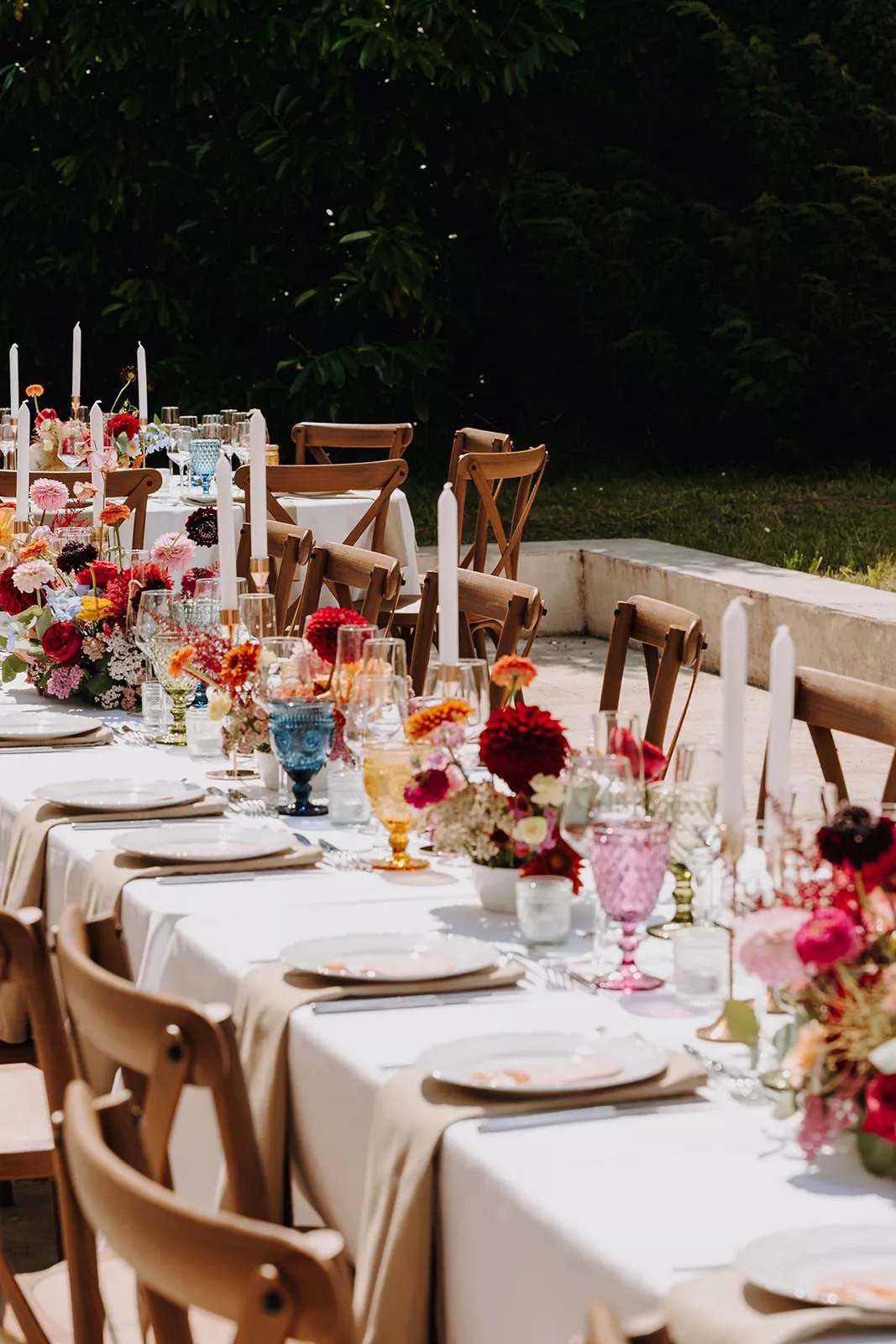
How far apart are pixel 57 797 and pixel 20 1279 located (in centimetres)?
95

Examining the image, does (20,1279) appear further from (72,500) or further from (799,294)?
(799,294)

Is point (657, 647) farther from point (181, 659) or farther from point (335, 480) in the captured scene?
point (335, 480)

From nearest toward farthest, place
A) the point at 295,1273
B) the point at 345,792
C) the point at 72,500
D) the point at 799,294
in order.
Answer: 1. the point at 295,1273
2. the point at 345,792
3. the point at 72,500
4. the point at 799,294

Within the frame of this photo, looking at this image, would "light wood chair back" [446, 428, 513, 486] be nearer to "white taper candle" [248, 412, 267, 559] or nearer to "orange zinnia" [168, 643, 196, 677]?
"white taper candle" [248, 412, 267, 559]

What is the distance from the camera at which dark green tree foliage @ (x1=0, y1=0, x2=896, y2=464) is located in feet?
40.2

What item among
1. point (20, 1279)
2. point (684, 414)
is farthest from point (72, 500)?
point (684, 414)

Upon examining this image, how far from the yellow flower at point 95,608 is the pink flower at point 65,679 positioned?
0.42 ft

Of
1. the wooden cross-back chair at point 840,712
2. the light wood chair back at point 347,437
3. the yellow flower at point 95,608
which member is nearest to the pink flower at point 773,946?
the wooden cross-back chair at point 840,712

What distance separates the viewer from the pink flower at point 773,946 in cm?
167

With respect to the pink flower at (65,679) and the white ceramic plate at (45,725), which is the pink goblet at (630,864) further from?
the pink flower at (65,679)

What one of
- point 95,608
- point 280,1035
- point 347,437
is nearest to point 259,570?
point 95,608

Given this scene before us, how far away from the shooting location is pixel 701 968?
2.06 m

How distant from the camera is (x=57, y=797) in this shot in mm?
2998

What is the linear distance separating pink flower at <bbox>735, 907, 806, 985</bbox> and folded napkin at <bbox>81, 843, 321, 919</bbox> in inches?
42.9
